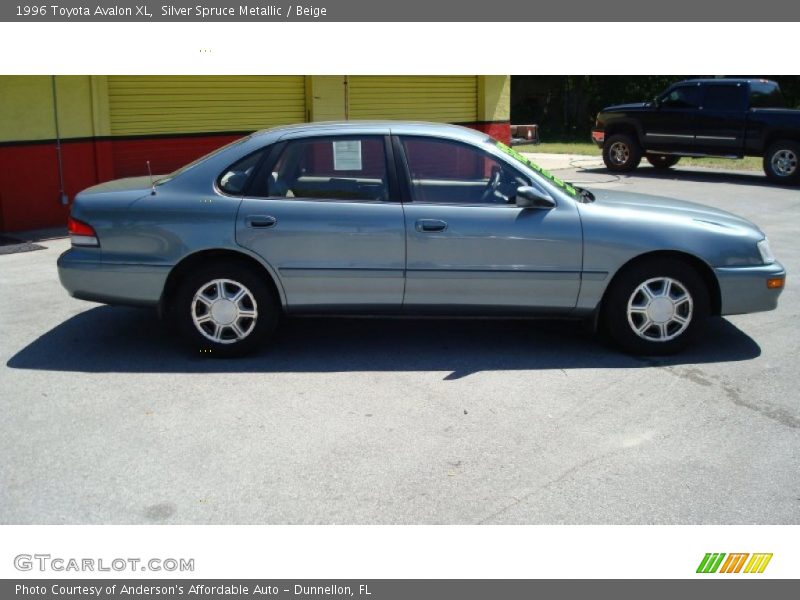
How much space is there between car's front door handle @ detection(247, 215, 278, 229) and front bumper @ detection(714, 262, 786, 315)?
297cm

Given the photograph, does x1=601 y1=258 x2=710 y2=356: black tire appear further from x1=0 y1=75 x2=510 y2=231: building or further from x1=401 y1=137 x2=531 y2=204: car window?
x1=0 y1=75 x2=510 y2=231: building

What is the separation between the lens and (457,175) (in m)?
6.40

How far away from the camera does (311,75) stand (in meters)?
13.3

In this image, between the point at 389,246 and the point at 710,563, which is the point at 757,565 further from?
the point at 389,246

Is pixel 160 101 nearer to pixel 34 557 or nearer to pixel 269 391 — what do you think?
pixel 269 391

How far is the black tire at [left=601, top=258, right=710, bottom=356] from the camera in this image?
6332 mm

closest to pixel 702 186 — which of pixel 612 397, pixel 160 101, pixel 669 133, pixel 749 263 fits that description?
pixel 669 133

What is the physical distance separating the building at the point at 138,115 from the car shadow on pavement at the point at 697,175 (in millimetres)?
4473

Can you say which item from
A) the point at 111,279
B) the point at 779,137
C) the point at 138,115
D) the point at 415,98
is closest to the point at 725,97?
the point at 779,137

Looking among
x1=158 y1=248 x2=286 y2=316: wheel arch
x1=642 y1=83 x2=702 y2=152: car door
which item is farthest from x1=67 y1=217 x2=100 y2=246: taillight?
x1=642 y1=83 x2=702 y2=152: car door

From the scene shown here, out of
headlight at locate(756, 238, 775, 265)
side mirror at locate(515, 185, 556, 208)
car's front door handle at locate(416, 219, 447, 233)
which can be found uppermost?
side mirror at locate(515, 185, 556, 208)

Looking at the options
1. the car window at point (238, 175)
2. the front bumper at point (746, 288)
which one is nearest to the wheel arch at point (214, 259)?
the car window at point (238, 175)

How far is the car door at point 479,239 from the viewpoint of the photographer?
6.21 meters

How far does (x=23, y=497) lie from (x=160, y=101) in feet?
28.4
